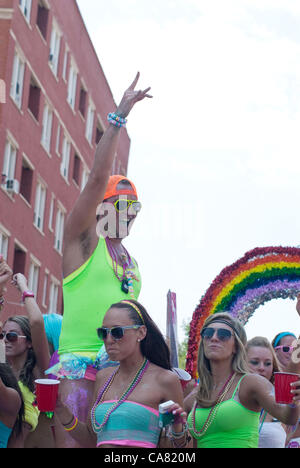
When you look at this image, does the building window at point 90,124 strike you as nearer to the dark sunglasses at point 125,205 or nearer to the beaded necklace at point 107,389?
the dark sunglasses at point 125,205

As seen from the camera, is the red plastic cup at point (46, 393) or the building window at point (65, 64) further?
the building window at point (65, 64)

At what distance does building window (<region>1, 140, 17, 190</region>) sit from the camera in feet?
84.6

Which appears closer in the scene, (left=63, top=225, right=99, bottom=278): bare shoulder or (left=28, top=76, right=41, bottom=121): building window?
(left=63, top=225, right=99, bottom=278): bare shoulder

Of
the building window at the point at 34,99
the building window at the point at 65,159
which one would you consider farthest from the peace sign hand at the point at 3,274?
the building window at the point at 65,159

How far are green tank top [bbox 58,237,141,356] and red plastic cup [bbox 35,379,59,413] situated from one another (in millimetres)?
658

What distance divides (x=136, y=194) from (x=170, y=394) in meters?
1.40

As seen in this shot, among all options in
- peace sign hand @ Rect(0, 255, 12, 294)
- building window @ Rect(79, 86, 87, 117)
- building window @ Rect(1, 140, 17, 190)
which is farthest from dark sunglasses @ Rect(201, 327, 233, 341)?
building window @ Rect(79, 86, 87, 117)

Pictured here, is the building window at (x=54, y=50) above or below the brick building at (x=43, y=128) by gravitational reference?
above

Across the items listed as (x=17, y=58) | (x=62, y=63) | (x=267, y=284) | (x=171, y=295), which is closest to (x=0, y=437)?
(x=171, y=295)

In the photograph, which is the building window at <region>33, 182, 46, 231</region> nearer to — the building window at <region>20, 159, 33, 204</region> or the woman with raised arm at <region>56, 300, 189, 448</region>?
the building window at <region>20, 159, 33, 204</region>

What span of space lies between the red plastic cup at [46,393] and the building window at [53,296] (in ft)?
88.8

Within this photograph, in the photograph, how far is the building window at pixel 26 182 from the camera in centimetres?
2884

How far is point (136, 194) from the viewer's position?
5.76m

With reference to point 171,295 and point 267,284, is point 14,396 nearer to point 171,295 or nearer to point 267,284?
point 171,295
